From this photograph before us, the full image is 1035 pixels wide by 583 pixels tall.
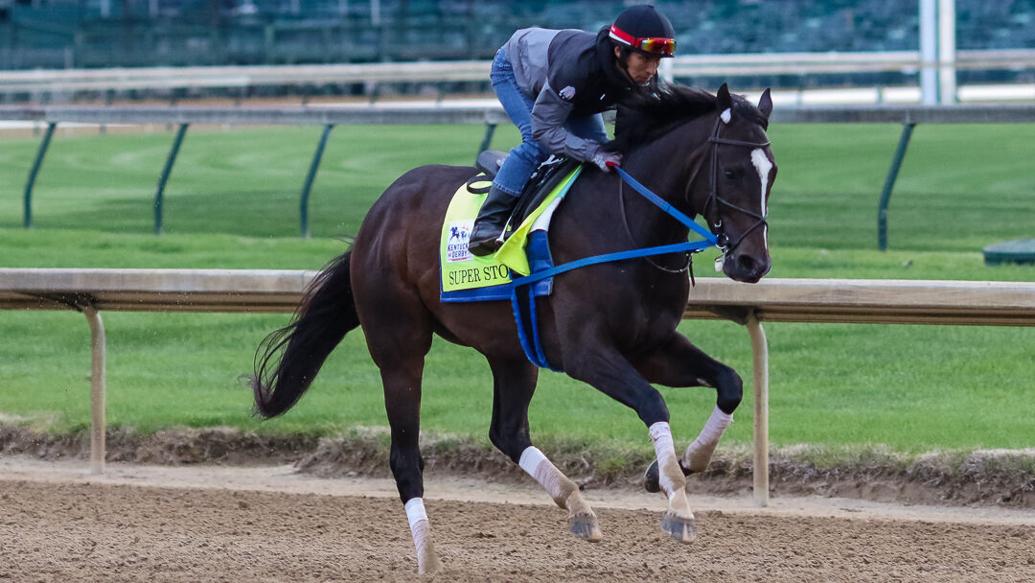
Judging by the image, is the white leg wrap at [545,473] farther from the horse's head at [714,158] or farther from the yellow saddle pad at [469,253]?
the horse's head at [714,158]

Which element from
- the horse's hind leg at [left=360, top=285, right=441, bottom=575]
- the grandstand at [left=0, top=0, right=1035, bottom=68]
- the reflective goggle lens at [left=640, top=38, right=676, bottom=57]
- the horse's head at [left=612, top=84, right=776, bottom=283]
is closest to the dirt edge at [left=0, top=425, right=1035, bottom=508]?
the horse's hind leg at [left=360, top=285, right=441, bottom=575]

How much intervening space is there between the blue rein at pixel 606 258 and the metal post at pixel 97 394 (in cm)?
263

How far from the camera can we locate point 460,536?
628 cm

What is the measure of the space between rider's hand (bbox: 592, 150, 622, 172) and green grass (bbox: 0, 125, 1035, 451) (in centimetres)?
214

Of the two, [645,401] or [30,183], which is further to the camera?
[30,183]

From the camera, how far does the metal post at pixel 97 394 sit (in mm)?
7559

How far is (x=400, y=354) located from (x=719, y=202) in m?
1.62

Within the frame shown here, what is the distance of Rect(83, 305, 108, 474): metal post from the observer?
7.56m

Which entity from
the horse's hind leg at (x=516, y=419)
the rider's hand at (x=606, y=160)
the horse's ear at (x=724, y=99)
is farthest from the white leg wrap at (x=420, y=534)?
the horse's ear at (x=724, y=99)

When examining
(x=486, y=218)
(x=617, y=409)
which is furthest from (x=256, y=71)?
(x=486, y=218)

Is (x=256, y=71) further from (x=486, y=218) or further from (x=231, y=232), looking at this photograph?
(x=486, y=218)

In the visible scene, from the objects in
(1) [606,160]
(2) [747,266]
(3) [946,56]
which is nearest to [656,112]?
(1) [606,160]

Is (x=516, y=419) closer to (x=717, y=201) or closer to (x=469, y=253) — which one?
(x=469, y=253)

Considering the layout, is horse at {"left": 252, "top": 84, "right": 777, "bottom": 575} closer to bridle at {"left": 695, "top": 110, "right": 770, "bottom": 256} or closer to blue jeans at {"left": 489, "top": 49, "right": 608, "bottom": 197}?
bridle at {"left": 695, "top": 110, "right": 770, "bottom": 256}
